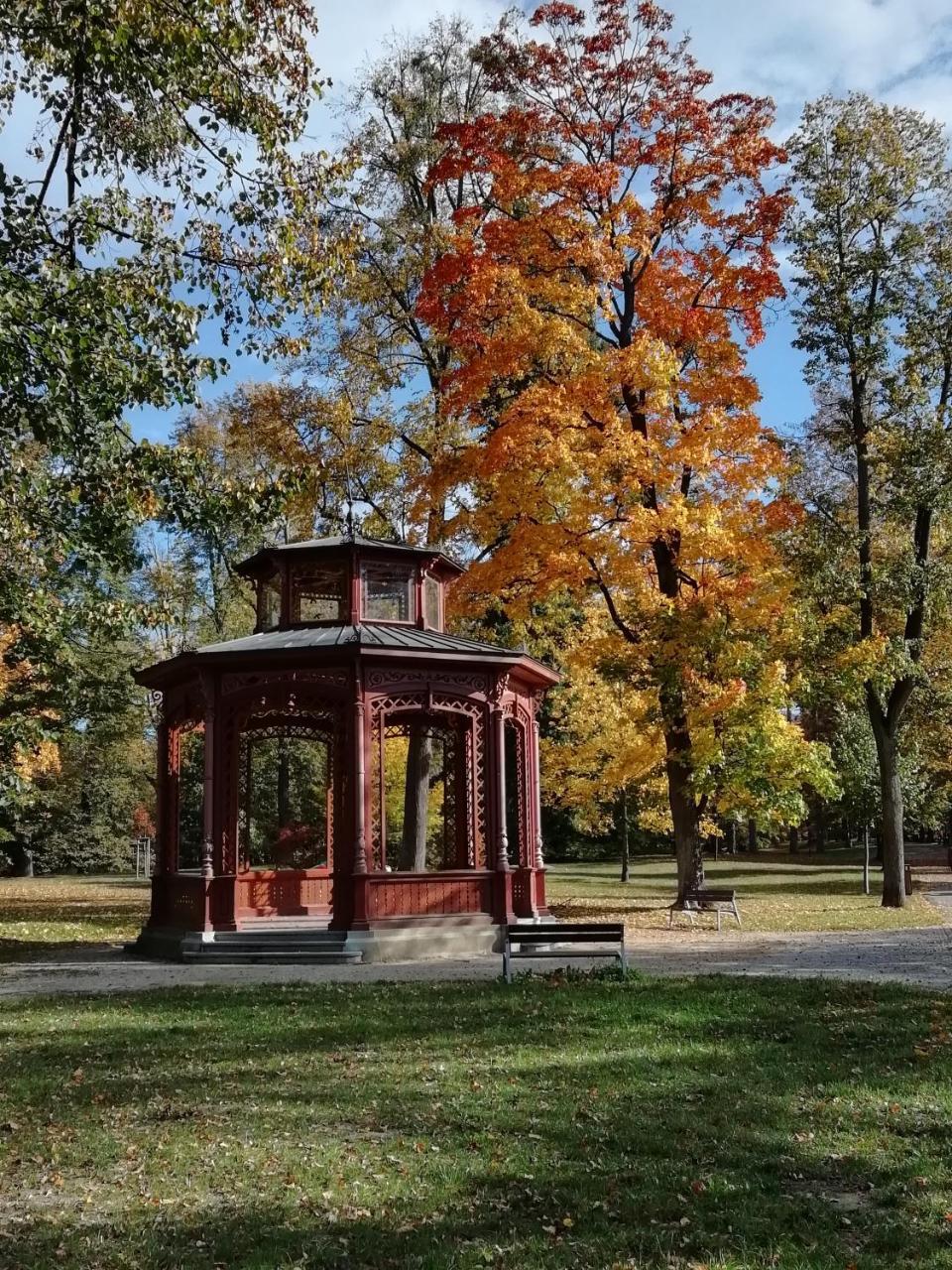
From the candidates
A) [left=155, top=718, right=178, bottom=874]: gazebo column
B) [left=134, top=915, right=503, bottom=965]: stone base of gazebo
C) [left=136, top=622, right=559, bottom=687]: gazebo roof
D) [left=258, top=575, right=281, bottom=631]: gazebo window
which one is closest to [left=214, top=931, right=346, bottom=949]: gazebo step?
[left=134, top=915, right=503, bottom=965]: stone base of gazebo

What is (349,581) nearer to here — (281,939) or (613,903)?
(281,939)

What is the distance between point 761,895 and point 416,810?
1141cm

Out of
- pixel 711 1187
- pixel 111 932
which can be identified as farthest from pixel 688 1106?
pixel 111 932

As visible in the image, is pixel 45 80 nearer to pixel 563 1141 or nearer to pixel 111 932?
pixel 563 1141

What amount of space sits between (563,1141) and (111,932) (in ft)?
51.8

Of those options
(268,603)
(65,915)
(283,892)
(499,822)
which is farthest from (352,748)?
(65,915)

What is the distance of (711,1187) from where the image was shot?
4.92 m

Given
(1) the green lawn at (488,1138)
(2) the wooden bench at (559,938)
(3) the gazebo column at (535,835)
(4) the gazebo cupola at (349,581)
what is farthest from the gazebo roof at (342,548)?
(1) the green lawn at (488,1138)

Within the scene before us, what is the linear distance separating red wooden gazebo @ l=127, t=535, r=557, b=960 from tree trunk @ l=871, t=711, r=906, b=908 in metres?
8.68

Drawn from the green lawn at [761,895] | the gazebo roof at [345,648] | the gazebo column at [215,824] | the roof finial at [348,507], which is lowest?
the green lawn at [761,895]

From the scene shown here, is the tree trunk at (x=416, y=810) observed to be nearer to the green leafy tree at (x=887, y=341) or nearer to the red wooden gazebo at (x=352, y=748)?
the red wooden gazebo at (x=352, y=748)

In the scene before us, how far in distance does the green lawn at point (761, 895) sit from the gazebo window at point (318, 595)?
727cm

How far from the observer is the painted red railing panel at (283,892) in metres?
18.8

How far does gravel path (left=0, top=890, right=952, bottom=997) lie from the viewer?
486 inches
